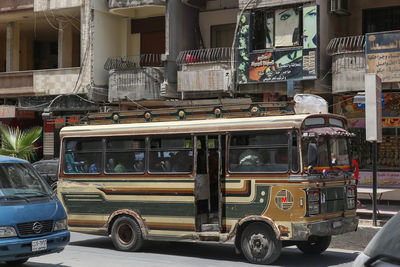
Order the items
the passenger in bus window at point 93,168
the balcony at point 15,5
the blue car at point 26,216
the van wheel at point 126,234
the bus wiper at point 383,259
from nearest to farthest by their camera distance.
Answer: the bus wiper at point 383,259 → the blue car at point 26,216 → the van wheel at point 126,234 → the passenger in bus window at point 93,168 → the balcony at point 15,5

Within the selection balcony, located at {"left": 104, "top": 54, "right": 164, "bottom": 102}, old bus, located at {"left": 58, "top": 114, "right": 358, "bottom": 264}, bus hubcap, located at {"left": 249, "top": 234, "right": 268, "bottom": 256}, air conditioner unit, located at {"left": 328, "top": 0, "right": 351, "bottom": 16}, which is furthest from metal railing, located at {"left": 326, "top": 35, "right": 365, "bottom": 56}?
bus hubcap, located at {"left": 249, "top": 234, "right": 268, "bottom": 256}

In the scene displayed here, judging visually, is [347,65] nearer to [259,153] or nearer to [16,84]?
[259,153]

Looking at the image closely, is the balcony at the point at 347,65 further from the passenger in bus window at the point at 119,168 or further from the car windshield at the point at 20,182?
the car windshield at the point at 20,182

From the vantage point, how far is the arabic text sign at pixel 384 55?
1978cm

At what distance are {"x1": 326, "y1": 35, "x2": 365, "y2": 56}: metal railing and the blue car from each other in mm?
13200

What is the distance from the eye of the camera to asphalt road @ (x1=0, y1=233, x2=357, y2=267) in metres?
11.5

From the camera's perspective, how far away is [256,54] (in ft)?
73.9

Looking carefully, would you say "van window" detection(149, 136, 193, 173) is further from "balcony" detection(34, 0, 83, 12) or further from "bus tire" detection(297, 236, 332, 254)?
"balcony" detection(34, 0, 83, 12)

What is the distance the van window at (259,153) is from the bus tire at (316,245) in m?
1.99

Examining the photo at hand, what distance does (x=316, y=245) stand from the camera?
12.5 metres

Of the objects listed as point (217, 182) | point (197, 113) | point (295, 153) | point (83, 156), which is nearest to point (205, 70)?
point (83, 156)

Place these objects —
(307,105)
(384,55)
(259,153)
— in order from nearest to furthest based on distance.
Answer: (259,153) < (307,105) < (384,55)

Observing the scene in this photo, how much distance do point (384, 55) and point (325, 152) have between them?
937cm

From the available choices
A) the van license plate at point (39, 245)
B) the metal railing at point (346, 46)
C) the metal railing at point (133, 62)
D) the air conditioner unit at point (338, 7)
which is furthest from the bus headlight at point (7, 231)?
the metal railing at point (133, 62)
